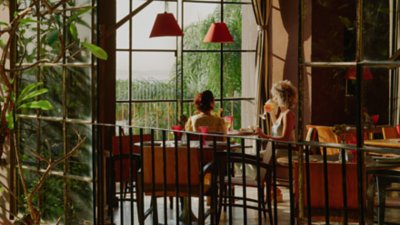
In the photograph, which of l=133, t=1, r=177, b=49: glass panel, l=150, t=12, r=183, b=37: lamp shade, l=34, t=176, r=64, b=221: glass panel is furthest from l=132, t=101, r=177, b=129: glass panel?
l=34, t=176, r=64, b=221: glass panel

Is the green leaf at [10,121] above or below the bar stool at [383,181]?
above

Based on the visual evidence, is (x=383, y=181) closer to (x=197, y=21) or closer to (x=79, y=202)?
(x=79, y=202)

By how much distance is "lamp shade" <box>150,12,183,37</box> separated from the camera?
8727 mm

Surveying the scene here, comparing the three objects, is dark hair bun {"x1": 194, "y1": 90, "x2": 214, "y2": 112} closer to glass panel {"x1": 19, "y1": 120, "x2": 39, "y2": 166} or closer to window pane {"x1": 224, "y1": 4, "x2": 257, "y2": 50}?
glass panel {"x1": 19, "y1": 120, "x2": 39, "y2": 166}

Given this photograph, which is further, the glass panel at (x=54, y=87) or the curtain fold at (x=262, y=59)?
the curtain fold at (x=262, y=59)

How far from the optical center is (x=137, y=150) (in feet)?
29.5

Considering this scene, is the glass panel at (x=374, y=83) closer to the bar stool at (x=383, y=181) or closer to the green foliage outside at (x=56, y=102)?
the bar stool at (x=383, y=181)

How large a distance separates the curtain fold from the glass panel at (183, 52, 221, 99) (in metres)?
0.64

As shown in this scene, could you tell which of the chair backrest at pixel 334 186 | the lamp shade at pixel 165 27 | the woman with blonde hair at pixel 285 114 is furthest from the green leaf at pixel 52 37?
the woman with blonde hair at pixel 285 114

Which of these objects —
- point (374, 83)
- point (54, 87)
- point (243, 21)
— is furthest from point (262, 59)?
point (374, 83)

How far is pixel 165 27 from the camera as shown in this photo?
878cm

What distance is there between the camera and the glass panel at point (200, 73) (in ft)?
38.4

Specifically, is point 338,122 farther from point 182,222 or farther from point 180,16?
point 182,222

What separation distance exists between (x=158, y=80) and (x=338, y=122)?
100 inches
